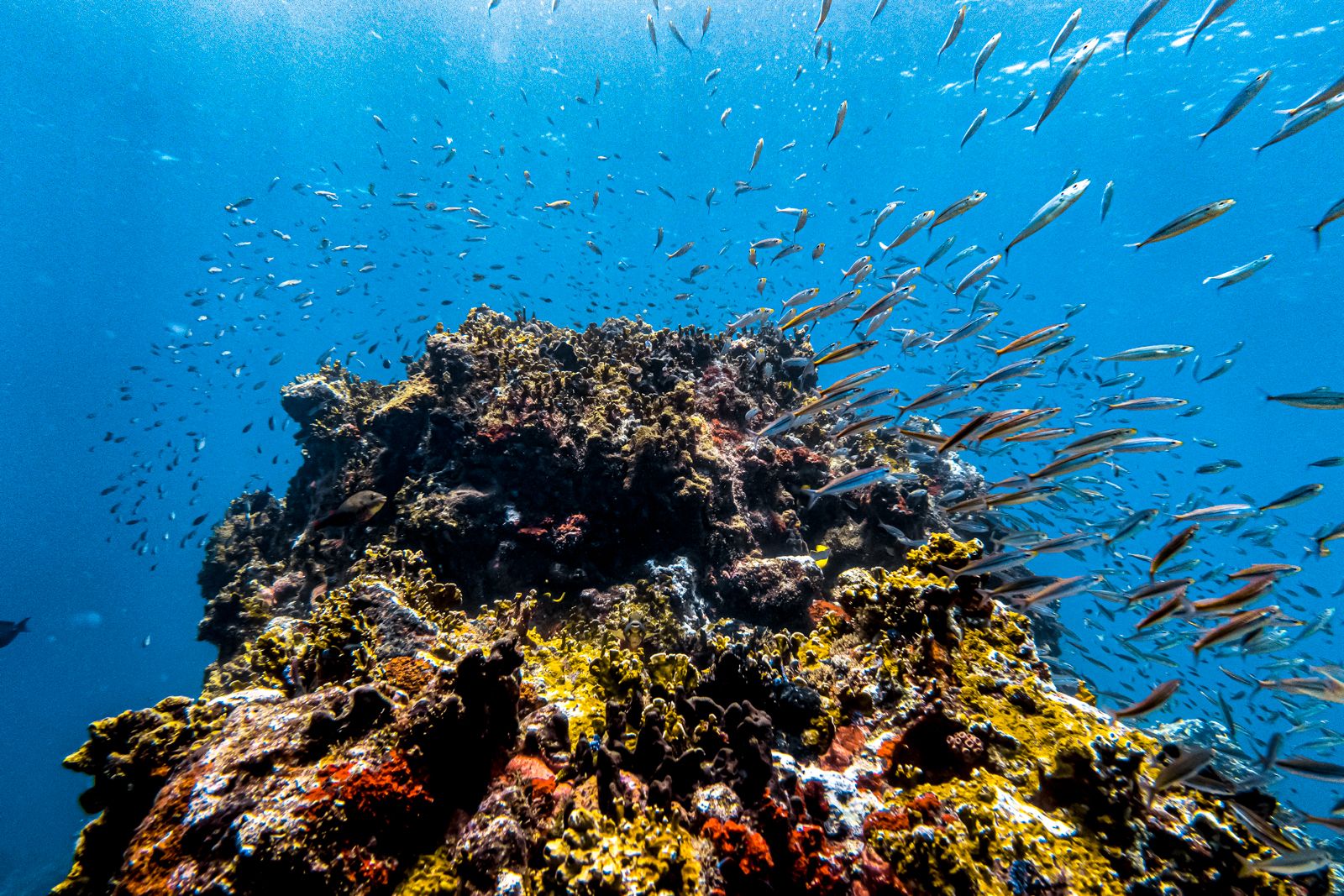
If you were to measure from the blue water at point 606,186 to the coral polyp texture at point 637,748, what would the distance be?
10.8 m

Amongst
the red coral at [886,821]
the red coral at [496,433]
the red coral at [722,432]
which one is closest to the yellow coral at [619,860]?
the red coral at [886,821]

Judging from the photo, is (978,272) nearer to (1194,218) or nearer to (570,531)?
(1194,218)

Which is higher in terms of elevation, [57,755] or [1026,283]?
[57,755]

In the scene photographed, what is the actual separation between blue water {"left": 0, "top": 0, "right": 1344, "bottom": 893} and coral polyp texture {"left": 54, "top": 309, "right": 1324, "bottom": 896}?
426 inches

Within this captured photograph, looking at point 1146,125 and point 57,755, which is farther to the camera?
point 57,755

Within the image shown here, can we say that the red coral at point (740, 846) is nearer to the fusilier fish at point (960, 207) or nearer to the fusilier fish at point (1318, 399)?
→ the fusilier fish at point (1318, 399)

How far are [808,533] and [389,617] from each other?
6506 mm

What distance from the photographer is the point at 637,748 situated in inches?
127

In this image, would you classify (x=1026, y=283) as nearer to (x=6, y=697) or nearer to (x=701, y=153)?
(x=701, y=153)

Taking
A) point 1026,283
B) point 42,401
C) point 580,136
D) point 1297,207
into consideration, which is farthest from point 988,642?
point 42,401

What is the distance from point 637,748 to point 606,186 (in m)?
65.9

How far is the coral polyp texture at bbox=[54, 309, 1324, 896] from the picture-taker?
2.50 metres

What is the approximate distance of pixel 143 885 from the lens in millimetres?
2207

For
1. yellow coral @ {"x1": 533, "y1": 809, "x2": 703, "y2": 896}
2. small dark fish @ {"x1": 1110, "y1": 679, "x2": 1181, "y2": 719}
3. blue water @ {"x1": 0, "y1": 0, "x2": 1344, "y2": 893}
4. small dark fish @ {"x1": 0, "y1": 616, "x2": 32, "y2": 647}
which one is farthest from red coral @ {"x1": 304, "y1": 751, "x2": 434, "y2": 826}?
blue water @ {"x1": 0, "y1": 0, "x2": 1344, "y2": 893}
